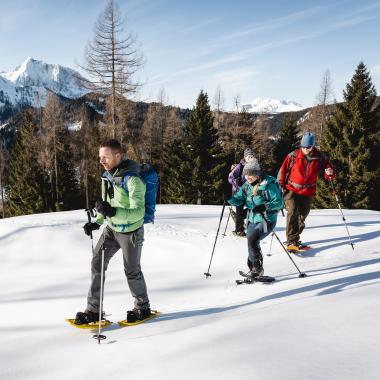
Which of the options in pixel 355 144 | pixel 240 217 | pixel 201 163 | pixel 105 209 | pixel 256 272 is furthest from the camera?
pixel 201 163

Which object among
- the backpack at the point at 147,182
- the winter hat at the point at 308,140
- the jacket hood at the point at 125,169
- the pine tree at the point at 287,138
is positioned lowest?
the backpack at the point at 147,182

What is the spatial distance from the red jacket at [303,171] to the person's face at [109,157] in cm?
389

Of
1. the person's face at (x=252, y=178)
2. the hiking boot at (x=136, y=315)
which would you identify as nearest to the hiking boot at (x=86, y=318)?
the hiking boot at (x=136, y=315)

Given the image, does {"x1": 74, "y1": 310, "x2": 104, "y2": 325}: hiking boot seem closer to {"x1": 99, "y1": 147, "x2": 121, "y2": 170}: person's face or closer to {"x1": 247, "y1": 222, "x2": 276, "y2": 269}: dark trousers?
{"x1": 99, "y1": 147, "x2": 121, "y2": 170}: person's face

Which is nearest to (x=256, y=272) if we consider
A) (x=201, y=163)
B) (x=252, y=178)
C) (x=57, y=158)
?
(x=252, y=178)

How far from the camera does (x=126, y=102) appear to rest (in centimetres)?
2253

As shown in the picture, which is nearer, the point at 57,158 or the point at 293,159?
the point at 293,159

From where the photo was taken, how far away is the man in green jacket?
375 centimetres

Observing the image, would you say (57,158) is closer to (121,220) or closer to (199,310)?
(199,310)

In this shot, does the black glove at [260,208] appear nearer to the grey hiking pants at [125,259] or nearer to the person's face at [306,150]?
the grey hiking pants at [125,259]

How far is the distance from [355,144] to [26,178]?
31.4m

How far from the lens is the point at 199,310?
15.2 feet

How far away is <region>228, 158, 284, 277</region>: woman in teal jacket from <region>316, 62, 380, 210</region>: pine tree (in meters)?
24.3

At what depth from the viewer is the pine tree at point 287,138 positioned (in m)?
38.2
